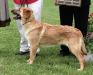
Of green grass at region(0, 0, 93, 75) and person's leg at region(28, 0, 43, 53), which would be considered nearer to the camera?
green grass at region(0, 0, 93, 75)

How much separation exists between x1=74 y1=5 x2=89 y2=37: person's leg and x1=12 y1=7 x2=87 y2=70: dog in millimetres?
659

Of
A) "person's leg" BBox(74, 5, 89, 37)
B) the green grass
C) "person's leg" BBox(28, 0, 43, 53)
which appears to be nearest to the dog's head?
"person's leg" BBox(28, 0, 43, 53)

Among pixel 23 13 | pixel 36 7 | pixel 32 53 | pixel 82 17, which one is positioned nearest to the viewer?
pixel 23 13

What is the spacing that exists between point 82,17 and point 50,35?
3.19 feet

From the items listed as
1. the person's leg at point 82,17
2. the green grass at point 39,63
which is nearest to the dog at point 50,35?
the green grass at point 39,63

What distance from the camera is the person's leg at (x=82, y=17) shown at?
8305 millimetres

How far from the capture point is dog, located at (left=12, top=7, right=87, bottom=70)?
764 centimetres

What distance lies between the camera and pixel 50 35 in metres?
7.75

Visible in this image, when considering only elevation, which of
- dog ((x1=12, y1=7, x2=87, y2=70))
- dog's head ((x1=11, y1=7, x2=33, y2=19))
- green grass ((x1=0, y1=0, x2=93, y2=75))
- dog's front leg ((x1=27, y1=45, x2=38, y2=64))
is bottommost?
green grass ((x1=0, y1=0, x2=93, y2=75))

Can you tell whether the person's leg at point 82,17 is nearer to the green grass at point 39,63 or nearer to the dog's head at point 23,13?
the green grass at point 39,63

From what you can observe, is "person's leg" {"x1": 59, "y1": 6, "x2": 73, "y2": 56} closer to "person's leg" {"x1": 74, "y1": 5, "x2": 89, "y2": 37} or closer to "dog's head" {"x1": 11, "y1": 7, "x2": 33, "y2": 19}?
"person's leg" {"x1": 74, "y1": 5, "x2": 89, "y2": 37}

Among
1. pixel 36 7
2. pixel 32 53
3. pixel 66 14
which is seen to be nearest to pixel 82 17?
pixel 66 14

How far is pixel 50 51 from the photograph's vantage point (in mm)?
9070

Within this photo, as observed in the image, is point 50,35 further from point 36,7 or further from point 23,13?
point 36,7
